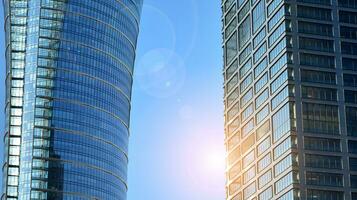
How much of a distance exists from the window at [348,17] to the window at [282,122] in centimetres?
2307

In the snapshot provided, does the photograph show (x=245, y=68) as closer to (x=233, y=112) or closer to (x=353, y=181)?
(x=233, y=112)

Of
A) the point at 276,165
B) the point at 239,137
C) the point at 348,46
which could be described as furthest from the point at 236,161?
the point at 348,46

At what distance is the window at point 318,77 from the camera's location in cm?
15362

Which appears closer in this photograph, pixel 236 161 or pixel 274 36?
pixel 274 36

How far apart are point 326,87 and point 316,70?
3796mm

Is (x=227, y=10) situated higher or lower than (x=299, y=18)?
higher

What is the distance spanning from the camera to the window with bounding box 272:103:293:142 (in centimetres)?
14966

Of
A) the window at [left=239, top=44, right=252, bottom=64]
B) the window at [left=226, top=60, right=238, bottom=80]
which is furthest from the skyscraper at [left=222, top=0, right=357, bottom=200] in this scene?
the window at [left=226, top=60, right=238, bottom=80]

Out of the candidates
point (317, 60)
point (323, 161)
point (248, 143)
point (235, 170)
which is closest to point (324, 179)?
point (323, 161)

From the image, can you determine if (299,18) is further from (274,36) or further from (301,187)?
(301,187)

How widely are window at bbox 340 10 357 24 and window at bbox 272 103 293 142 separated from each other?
75.7ft

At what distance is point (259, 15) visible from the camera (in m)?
169

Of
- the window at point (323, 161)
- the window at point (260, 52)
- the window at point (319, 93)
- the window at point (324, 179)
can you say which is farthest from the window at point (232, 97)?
the window at point (324, 179)

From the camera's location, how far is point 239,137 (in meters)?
175
